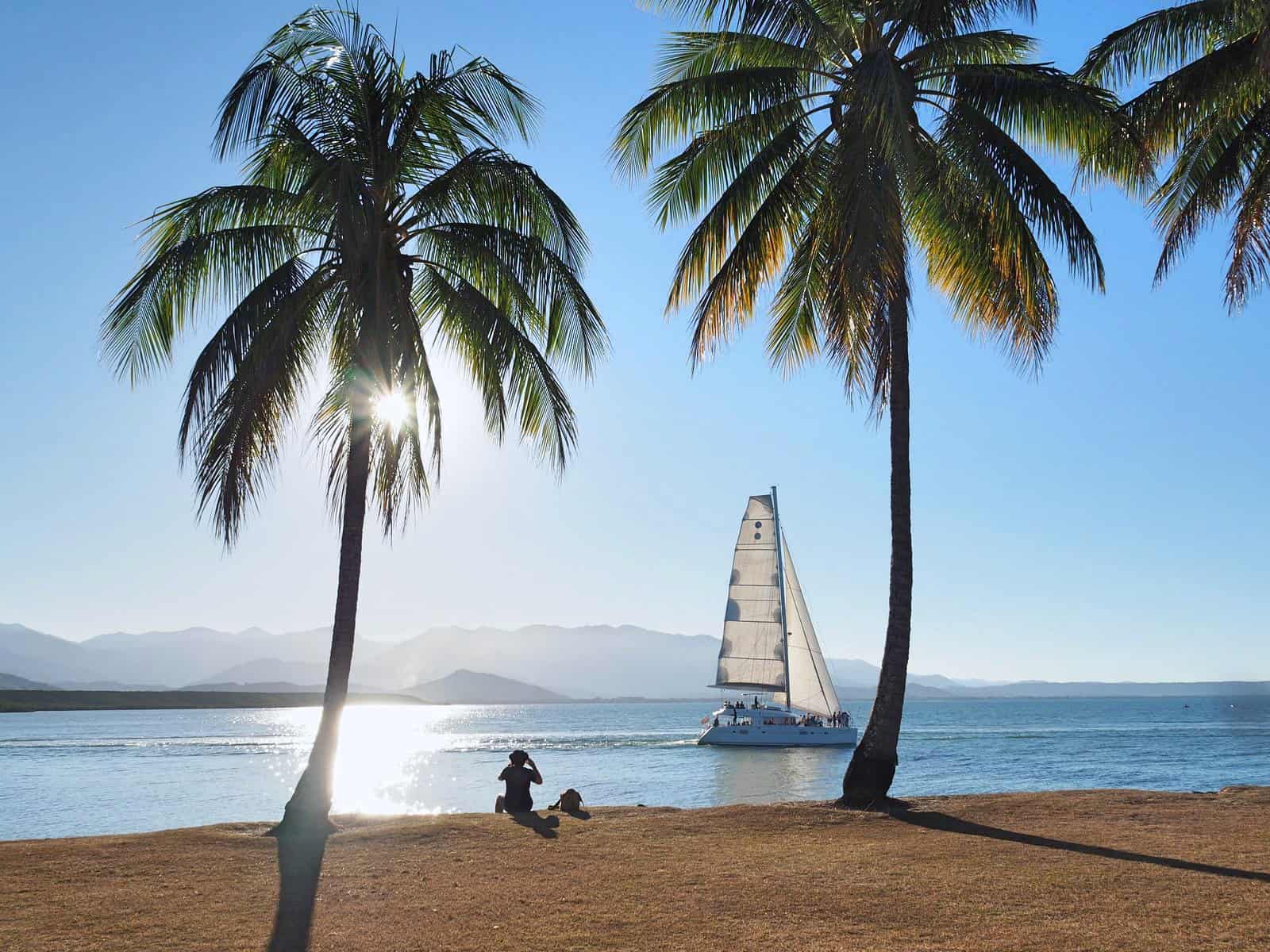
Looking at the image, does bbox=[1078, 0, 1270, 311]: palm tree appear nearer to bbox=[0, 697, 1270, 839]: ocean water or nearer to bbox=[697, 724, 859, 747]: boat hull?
bbox=[0, 697, 1270, 839]: ocean water

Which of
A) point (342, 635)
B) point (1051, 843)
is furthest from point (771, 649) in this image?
point (1051, 843)

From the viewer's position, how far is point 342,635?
16.4 metres

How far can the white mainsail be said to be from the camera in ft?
227

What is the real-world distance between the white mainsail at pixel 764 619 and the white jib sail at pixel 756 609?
5 centimetres

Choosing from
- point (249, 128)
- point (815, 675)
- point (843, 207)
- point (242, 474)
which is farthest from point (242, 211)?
point (815, 675)

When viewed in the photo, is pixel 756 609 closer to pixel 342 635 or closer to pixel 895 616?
pixel 895 616

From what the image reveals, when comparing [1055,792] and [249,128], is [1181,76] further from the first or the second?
[249,128]

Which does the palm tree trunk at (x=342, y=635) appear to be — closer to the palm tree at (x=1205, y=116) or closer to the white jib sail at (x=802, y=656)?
the palm tree at (x=1205, y=116)

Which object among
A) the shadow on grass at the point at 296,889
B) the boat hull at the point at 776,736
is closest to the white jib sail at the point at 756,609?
the boat hull at the point at 776,736

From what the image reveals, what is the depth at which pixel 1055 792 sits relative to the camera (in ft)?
59.7

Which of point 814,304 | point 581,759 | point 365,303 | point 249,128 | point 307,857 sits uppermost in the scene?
point 249,128

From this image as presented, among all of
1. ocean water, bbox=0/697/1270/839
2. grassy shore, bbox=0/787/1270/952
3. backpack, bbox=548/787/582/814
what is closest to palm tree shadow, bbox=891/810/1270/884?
grassy shore, bbox=0/787/1270/952

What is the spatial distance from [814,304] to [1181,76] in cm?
716

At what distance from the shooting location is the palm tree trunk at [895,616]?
17297 mm
